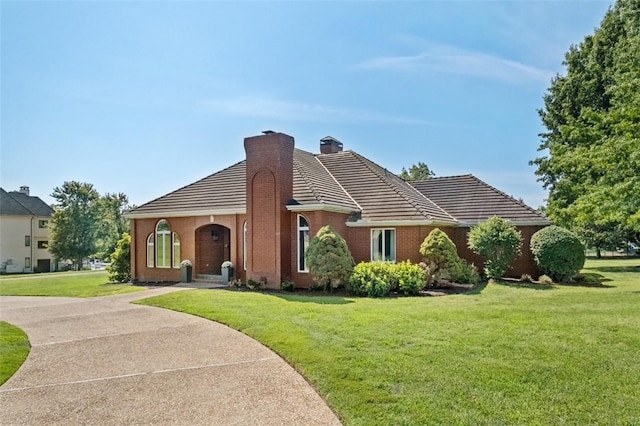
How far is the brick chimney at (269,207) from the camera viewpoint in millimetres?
17891

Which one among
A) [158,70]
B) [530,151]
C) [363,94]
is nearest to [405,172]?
[530,151]

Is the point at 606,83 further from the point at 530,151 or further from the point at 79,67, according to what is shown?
the point at 79,67

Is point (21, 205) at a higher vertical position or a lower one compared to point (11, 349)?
higher

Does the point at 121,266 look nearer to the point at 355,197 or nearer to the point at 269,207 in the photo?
the point at 269,207

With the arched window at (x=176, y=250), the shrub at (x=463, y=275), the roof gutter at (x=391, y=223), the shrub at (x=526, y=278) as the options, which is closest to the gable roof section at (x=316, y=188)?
the roof gutter at (x=391, y=223)

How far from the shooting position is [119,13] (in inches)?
464

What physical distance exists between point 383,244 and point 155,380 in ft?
44.6

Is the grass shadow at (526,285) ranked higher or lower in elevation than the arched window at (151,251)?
lower

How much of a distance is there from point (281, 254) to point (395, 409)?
12809 millimetres

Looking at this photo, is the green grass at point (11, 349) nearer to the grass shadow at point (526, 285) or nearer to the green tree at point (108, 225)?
the grass shadow at point (526, 285)

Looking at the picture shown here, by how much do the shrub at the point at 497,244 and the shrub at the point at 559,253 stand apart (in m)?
0.96

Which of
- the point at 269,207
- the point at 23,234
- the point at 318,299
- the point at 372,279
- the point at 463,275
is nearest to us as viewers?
the point at 318,299

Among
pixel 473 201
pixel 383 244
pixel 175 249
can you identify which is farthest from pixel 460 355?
pixel 175 249

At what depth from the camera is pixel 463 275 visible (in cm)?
1803
